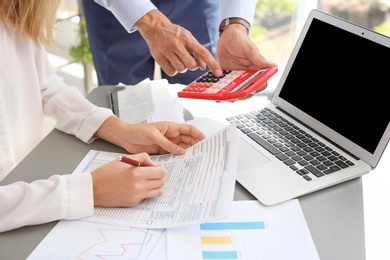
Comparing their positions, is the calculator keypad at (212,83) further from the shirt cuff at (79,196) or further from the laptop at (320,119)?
the shirt cuff at (79,196)

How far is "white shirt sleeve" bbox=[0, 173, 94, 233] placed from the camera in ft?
2.39

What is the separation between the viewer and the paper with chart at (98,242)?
2.21 ft

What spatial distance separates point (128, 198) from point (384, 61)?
49 cm

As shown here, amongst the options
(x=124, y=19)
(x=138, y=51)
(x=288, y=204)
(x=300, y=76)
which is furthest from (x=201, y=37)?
(x=288, y=204)

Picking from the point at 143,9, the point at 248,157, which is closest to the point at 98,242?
the point at 248,157

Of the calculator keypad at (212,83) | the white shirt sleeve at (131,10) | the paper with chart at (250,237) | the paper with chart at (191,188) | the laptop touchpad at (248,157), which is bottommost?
the paper with chart at (250,237)

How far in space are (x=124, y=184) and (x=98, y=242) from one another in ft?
0.34

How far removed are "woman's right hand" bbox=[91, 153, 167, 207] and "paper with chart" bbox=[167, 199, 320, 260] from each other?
0.27 ft

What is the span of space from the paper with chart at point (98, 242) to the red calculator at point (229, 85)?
32 cm

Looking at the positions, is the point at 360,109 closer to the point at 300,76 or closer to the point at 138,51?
the point at 300,76

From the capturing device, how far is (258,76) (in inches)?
38.9

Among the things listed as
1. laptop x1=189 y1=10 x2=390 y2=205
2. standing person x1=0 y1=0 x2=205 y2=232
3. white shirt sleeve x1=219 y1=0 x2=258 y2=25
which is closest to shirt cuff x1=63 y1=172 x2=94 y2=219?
standing person x1=0 y1=0 x2=205 y2=232

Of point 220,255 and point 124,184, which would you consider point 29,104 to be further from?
point 220,255

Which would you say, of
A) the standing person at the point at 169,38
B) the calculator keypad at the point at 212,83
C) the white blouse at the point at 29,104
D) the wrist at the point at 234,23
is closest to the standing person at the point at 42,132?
the white blouse at the point at 29,104
